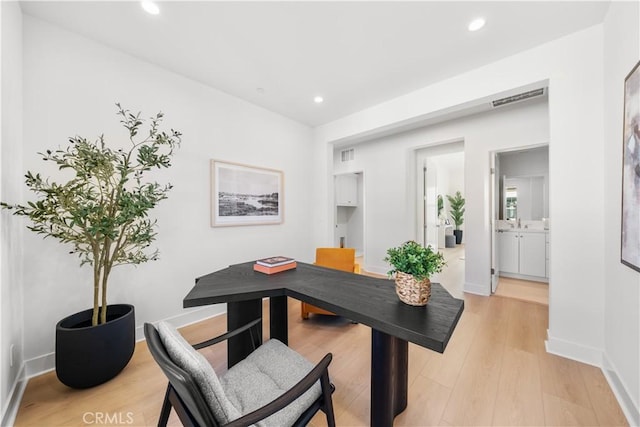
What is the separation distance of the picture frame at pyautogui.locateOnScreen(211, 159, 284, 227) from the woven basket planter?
7.79 feet

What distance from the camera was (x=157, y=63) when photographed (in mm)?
2443

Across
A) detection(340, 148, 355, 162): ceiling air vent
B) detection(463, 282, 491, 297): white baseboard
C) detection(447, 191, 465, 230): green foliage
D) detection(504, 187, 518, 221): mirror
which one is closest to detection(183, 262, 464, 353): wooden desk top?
detection(463, 282, 491, 297): white baseboard

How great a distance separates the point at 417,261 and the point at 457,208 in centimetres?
808

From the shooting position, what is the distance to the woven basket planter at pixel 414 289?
123 cm

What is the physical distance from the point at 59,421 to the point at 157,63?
3009 mm

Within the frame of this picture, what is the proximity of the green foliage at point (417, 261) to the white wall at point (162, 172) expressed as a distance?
2.37 meters

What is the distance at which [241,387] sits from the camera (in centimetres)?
113

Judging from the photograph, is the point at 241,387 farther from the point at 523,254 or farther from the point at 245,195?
the point at 523,254

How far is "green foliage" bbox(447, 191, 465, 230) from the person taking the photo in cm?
798

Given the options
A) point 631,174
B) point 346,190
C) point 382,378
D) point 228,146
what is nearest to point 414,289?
point 382,378

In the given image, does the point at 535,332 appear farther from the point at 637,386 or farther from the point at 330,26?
the point at 330,26

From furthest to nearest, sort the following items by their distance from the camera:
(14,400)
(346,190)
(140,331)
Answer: (346,190), (140,331), (14,400)

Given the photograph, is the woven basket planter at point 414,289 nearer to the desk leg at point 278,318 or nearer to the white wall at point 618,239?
the desk leg at point 278,318

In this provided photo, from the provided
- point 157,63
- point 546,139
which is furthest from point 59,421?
point 546,139
